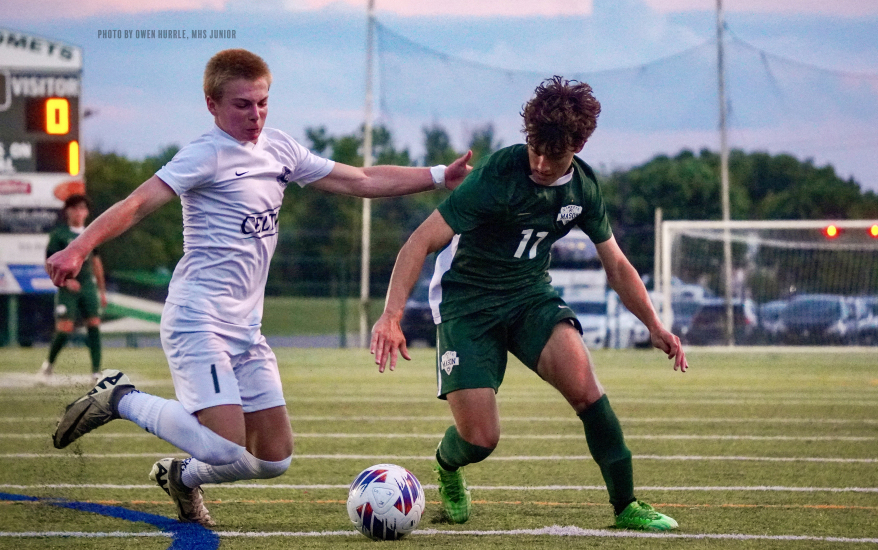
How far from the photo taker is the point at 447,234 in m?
4.53

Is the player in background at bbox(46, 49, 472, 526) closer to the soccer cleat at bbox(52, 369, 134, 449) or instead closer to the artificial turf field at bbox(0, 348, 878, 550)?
the soccer cleat at bbox(52, 369, 134, 449)

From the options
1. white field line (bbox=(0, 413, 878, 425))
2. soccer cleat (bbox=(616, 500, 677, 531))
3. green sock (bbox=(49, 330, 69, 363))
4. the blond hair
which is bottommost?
white field line (bbox=(0, 413, 878, 425))

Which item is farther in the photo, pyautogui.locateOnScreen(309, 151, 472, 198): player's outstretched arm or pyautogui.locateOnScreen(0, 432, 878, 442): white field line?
pyautogui.locateOnScreen(0, 432, 878, 442): white field line

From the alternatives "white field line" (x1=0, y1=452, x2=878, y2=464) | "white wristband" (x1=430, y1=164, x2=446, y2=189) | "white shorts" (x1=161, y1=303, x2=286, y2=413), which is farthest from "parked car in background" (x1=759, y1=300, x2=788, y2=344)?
"white shorts" (x1=161, y1=303, x2=286, y2=413)

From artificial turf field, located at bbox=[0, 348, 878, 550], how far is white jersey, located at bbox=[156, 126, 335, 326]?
37.7 inches

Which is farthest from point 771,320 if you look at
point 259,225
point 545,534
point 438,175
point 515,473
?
point 259,225

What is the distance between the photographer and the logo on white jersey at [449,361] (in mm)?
4844

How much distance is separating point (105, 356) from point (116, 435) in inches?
426

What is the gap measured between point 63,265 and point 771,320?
60.5 ft

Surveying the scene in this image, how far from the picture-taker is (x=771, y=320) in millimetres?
20672

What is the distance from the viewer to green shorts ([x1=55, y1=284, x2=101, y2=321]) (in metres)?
11.9

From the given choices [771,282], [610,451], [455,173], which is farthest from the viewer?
[771,282]

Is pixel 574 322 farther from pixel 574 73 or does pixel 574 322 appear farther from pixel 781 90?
pixel 781 90

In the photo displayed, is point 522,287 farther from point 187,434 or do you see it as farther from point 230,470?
point 187,434
